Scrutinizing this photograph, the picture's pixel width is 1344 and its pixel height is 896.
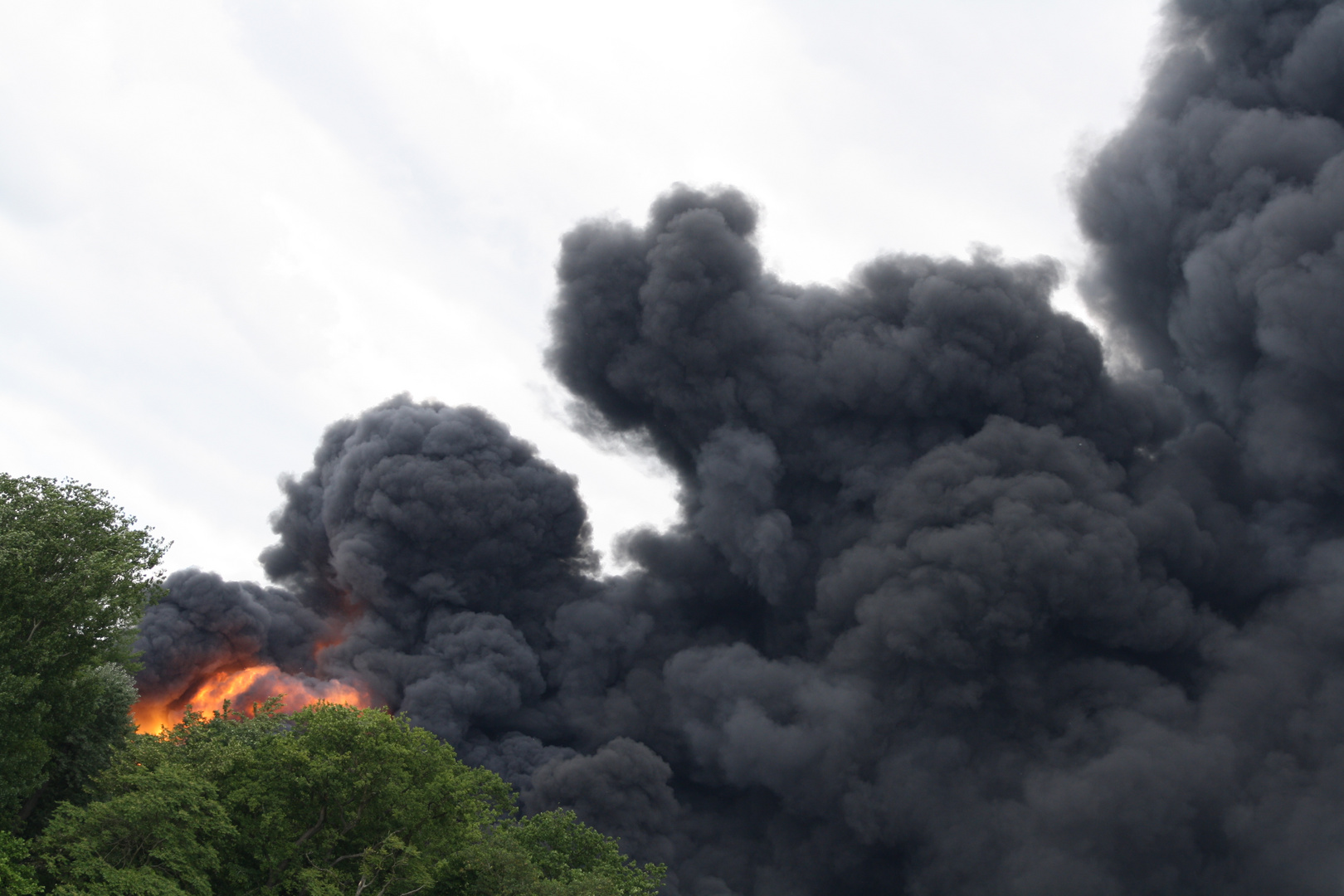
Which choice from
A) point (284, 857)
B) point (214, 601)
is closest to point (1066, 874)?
point (284, 857)

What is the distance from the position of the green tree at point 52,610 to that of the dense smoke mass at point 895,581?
1357 inches

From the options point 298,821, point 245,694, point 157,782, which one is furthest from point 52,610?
point 245,694

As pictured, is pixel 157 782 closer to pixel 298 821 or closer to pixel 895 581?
pixel 298 821

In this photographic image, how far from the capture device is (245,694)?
69.9 meters

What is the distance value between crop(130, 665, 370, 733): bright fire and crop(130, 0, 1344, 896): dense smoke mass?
1617 millimetres

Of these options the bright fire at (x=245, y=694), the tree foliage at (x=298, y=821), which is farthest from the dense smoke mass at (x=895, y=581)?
the tree foliage at (x=298, y=821)

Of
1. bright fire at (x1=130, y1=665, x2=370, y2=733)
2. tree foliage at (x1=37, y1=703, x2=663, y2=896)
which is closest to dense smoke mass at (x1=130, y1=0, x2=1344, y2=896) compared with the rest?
bright fire at (x1=130, y1=665, x2=370, y2=733)

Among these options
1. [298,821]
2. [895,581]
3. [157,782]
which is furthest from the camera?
[895,581]

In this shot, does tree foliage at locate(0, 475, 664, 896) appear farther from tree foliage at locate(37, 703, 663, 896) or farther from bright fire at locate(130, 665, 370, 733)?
bright fire at locate(130, 665, 370, 733)

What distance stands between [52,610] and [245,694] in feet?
135

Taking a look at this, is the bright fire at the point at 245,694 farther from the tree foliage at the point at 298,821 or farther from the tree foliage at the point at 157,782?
the tree foliage at the point at 298,821

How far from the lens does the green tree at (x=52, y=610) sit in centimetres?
3077

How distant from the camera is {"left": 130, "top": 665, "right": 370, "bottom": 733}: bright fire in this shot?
226 feet

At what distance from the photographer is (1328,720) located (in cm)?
5584
